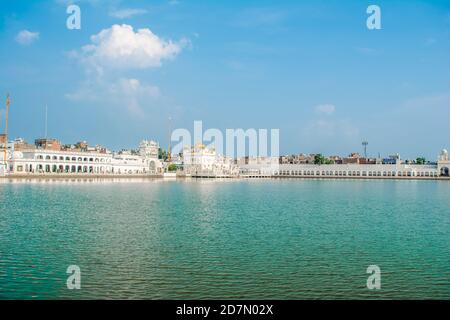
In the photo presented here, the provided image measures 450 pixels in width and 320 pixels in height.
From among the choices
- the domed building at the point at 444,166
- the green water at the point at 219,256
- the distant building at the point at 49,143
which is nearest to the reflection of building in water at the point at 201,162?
the distant building at the point at 49,143

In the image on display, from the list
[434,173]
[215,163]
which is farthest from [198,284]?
[434,173]

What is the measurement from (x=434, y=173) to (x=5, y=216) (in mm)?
87896

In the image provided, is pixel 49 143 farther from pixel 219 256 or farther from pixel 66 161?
pixel 219 256

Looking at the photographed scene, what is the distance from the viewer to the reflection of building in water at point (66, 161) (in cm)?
5812

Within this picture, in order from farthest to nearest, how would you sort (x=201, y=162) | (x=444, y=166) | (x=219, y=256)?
1. (x=444, y=166)
2. (x=201, y=162)
3. (x=219, y=256)

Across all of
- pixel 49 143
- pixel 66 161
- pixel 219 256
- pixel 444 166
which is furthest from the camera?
pixel 444 166

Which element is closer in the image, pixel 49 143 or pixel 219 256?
pixel 219 256

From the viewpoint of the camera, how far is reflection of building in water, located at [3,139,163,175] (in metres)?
58.1

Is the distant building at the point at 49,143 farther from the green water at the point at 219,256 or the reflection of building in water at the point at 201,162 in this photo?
the green water at the point at 219,256

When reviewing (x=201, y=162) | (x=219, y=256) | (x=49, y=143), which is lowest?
(x=219, y=256)

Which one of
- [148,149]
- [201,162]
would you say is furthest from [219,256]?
[148,149]

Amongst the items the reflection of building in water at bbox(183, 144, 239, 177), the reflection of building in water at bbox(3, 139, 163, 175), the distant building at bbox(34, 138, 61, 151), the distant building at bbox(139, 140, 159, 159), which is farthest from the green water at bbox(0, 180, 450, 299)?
the distant building at bbox(139, 140, 159, 159)

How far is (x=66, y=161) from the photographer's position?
6412 centimetres
